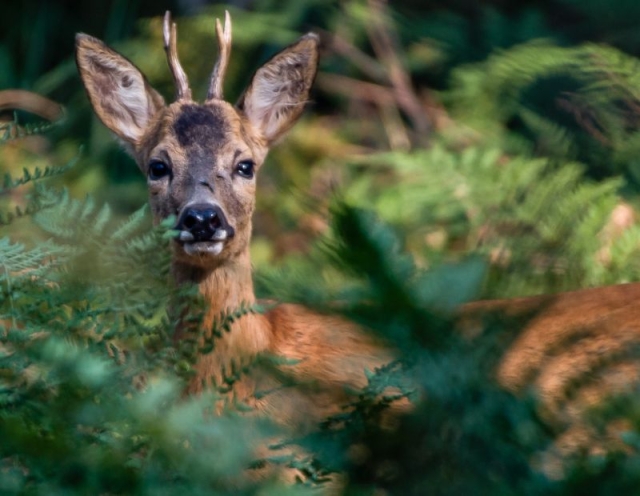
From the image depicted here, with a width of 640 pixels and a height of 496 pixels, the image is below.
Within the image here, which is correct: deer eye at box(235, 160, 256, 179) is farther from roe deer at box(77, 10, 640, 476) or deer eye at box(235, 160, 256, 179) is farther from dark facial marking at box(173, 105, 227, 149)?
dark facial marking at box(173, 105, 227, 149)

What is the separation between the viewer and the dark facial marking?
4312 millimetres

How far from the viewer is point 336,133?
7.10 m

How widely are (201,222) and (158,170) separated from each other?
0.51m

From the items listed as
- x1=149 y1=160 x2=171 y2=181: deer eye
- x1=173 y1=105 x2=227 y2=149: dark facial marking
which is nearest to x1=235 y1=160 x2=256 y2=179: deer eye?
Result: x1=173 y1=105 x2=227 y2=149: dark facial marking

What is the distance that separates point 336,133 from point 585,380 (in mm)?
6113

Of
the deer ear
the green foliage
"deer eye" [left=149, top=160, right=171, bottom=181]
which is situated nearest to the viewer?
the green foliage

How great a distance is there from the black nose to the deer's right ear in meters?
0.93

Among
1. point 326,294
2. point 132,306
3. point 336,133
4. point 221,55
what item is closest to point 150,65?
point 336,133

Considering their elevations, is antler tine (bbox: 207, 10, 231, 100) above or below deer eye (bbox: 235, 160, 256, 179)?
above

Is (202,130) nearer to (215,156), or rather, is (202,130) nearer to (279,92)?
(215,156)

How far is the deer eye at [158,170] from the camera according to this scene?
424 centimetres

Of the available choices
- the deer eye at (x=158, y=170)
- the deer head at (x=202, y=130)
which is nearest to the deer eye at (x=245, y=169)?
the deer head at (x=202, y=130)

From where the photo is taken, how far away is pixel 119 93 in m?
4.79

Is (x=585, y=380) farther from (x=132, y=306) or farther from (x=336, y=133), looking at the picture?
(x=336, y=133)
